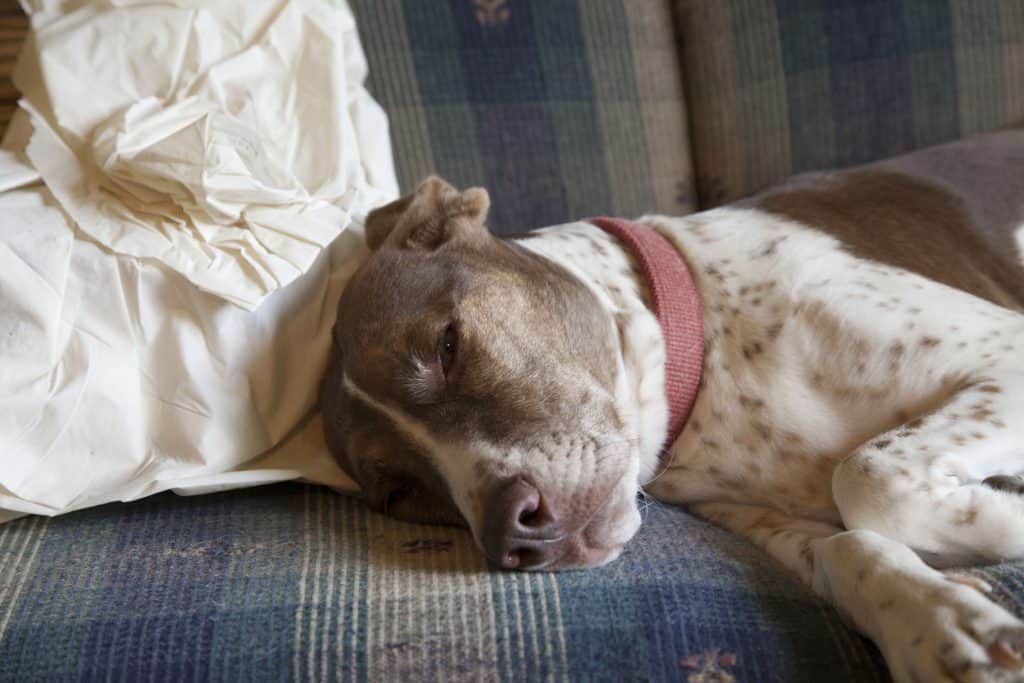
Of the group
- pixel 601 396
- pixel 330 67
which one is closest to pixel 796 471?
pixel 601 396

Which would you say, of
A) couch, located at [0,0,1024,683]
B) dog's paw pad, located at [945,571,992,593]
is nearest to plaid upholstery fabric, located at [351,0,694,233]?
couch, located at [0,0,1024,683]

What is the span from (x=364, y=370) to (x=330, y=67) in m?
1.05

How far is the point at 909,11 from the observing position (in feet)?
10.9

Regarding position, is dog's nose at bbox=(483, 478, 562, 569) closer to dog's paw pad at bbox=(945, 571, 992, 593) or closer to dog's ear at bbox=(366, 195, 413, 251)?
dog's paw pad at bbox=(945, 571, 992, 593)

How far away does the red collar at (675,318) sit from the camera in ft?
7.47

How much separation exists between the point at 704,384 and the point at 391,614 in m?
1.05

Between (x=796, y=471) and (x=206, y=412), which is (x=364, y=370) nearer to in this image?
(x=206, y=412)

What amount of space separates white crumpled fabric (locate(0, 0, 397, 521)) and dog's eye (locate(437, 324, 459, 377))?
1.41 ft

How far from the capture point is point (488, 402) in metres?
2.03

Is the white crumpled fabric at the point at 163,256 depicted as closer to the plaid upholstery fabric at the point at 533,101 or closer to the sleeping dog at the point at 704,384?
the sleeping dog at the point at 704,384

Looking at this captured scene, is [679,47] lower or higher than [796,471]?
higher

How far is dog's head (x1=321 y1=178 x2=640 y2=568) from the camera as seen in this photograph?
1.88 meters

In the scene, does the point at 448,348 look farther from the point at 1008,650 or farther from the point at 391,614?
the point at 1008,650

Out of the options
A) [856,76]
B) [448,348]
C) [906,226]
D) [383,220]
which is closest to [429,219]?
[383,220]
